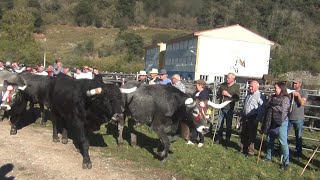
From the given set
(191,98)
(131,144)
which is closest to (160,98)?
(191,98)

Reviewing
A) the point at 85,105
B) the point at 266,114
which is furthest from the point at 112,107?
the point at 266,114

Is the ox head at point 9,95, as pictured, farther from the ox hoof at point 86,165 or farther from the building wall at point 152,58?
the building wall at point 152,58

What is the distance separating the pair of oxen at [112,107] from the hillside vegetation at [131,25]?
26.1 m

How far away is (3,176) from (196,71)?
139 ft

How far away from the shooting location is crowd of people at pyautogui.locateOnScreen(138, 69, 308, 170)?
8.29 metres

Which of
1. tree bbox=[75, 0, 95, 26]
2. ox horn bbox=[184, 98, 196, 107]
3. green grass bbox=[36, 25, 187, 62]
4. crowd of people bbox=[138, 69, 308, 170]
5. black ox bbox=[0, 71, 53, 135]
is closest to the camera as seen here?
crowd of people bbox=[138, 69, 308, 170]

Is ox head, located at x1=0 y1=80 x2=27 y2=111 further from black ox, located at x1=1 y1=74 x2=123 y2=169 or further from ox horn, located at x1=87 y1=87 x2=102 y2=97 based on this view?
ox horn, located at x1=87 y1=87 x2=102 y2=97

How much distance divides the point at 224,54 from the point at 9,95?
41.3 m

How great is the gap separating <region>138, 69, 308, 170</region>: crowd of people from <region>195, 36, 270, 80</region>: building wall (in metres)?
37.5

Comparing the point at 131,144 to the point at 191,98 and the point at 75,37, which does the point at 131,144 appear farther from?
the point at 75,37

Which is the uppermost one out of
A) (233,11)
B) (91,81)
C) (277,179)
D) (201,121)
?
(233,11)

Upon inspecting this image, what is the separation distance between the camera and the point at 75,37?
99.1 metres

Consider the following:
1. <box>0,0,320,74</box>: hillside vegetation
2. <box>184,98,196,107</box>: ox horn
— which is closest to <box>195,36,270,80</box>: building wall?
<box>0,0,320,74</box>: hillside vegetation

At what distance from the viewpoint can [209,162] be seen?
8711 mm
